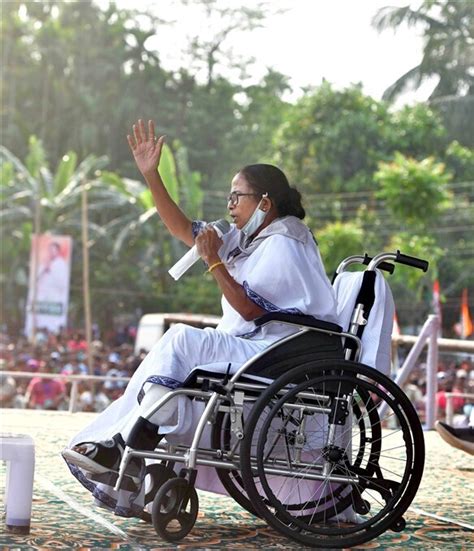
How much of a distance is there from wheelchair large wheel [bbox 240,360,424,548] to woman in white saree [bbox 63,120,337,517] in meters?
0.23

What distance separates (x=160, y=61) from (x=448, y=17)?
1047 centimetres

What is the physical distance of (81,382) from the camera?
1750 cm

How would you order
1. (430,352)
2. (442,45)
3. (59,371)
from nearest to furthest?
1. (430,352)
2. (59,371)
3. (442,45)

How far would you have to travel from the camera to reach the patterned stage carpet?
146 inches

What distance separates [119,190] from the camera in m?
27.9

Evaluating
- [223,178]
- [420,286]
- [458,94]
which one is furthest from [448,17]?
[420,286]

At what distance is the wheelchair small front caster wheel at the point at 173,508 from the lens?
367 centimetres

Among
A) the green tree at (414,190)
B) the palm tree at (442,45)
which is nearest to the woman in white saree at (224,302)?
the green tree at (414,190)

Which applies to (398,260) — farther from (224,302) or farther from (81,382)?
(81,382)

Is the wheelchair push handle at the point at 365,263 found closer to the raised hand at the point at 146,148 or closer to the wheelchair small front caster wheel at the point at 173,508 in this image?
the raised hand at the point at 146,148

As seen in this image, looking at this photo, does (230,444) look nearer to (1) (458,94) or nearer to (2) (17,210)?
(2) (17,210)

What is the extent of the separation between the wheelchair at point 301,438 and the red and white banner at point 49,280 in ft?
68.4

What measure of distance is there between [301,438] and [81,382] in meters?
13.9

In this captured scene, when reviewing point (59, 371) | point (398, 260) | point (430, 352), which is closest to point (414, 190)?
point (59, 371)
